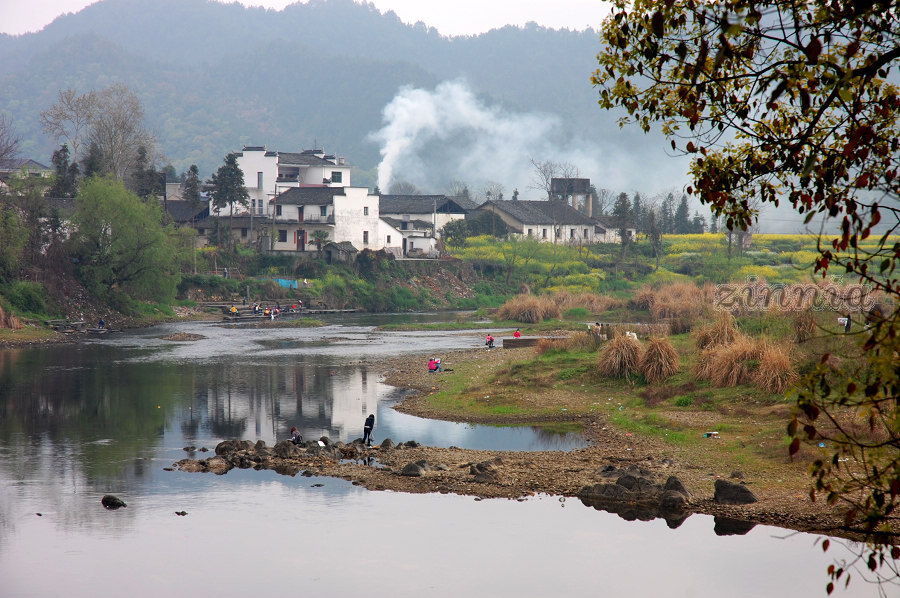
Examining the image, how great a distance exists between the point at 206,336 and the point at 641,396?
34.1 m

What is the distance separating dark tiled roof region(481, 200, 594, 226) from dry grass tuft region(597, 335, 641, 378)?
232ft

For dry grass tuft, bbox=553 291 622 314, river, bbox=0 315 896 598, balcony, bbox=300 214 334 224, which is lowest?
river, bbox=0 315 896 598

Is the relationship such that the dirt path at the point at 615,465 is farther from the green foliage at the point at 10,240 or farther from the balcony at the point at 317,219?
the balcony at the point at 317,219

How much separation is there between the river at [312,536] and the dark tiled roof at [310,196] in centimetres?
6306

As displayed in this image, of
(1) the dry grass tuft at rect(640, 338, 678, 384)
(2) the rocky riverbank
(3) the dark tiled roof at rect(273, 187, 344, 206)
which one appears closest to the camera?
(2) the rocky riverbank

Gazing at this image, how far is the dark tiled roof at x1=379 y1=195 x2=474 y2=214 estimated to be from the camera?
10331cm

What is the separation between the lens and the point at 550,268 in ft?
296

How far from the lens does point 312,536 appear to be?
17.1 m

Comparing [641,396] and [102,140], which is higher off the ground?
[102,140]

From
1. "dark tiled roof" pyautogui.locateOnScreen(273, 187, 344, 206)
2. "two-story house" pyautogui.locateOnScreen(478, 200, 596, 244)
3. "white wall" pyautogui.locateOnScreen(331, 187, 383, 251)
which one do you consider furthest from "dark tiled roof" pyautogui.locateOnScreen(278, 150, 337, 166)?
"two-story house" pyautogui.locateOnScreen(478, 200, 596, 244)

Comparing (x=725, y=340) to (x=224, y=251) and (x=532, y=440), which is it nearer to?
(x=532, y=440)

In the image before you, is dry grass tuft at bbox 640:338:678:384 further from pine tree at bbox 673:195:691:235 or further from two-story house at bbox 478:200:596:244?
pine tree at bbox 673:195:691:235

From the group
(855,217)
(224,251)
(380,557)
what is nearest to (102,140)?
(224,251)

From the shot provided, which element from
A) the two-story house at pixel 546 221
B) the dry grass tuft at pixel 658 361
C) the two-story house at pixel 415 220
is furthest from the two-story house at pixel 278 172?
the dry grass tuft at pixel 658 361
